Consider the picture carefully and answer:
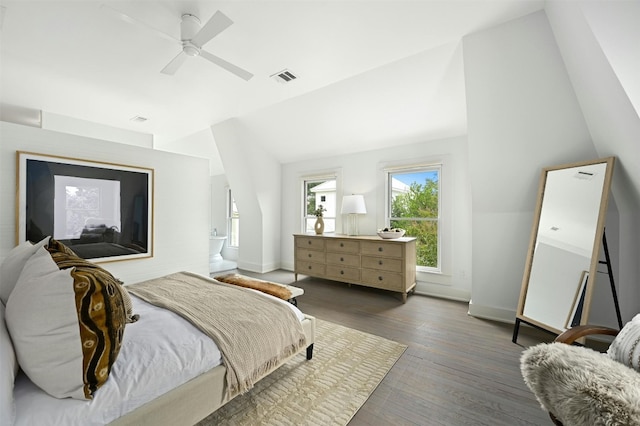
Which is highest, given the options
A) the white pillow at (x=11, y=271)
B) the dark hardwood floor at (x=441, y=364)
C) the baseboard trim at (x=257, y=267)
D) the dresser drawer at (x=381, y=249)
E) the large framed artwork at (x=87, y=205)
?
the large framed artwork at (x=87, y=205)

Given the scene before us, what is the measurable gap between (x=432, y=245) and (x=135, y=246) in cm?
399

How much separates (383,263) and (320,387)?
2159 mm

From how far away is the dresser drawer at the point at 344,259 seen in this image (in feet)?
13.1

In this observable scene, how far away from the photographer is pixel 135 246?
3.09 m

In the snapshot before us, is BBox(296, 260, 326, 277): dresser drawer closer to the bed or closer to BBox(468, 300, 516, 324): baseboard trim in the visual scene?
BBox(468, 300, 516, 324): baseboard trim

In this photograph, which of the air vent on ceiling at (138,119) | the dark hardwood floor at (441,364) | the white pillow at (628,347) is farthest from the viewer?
the air vent on ceiling at (138,119)

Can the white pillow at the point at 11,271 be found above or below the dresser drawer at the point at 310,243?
above

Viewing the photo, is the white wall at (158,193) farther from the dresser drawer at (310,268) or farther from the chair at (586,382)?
the chair at (586,382)

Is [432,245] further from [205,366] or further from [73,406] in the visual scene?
[73,406]

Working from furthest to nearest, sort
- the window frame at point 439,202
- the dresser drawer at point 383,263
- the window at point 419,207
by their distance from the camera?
the window at point 419,207, the window frame at point 439,202, the dresser drawer at point 383,263

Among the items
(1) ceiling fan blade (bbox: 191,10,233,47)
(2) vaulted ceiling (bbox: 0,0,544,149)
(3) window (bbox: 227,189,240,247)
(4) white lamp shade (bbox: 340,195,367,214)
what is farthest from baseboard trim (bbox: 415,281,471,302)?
(3) window (bbox: 227,189,240,247)

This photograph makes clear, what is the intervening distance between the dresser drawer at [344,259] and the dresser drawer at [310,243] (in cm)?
24

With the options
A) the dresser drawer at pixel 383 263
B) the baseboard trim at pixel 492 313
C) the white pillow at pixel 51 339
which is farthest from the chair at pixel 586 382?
the dresser drawer at pixel 383 263

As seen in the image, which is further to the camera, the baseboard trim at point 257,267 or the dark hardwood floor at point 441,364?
the baseboard trim at point 257,267
